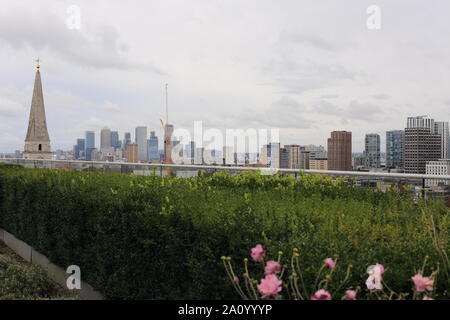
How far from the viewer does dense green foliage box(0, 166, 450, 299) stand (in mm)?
3262

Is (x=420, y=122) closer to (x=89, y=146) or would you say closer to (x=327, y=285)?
(x=327, y=285)

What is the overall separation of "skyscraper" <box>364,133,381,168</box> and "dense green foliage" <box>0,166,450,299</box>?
12838mm

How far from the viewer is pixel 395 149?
24.0 metres

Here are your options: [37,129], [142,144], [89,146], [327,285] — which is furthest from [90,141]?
[327,285]

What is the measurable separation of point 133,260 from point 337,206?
2.22 metres

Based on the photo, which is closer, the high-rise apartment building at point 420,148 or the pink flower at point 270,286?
the pink flower at point 270,286

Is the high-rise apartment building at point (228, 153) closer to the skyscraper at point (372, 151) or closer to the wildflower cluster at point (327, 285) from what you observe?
the skyscraper at point (372, 151)

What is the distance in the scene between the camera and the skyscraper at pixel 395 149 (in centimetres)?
2077

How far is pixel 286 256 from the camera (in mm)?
3049

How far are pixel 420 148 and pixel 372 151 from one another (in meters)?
2.71

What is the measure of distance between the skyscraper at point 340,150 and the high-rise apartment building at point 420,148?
8.24 feet

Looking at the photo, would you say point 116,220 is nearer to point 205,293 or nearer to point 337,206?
point 205,293

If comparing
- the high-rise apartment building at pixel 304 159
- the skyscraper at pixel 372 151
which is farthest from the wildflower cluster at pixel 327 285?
the skyscraper at pixel 372 151

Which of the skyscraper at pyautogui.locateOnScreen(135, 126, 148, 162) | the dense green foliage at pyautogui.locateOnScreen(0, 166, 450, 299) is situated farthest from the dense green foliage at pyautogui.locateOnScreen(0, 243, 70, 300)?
the skyscraper at pyautogui.locateOnScreen(135, 126, 148, 162)
